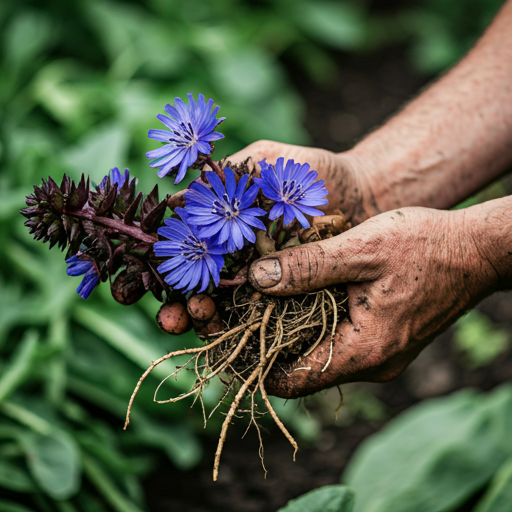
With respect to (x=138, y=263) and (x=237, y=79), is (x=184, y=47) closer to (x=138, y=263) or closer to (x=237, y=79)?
(x=237, y=79)

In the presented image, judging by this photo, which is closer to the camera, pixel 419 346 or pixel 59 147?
pixel 419 346

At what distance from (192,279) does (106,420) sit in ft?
6.64

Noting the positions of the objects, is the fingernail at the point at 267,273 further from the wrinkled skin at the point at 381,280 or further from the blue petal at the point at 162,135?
the blue petal at the point at 162,135

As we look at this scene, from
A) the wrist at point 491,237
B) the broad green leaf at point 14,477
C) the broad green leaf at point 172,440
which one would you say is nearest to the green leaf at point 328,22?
the broad green leaf at point 172,440

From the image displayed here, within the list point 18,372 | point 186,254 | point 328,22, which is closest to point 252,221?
point 186,254

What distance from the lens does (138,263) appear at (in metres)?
1.43

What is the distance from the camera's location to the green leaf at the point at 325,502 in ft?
5.41

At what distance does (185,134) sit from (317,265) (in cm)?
49

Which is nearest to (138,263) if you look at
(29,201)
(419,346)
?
(29,201)

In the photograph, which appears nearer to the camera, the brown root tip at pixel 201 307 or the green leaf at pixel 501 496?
the brown root tip at pixel 201 307

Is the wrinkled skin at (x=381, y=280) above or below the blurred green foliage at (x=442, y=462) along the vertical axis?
above

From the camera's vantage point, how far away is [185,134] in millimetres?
1372

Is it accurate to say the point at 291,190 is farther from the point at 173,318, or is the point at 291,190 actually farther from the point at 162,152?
the point at 173,318

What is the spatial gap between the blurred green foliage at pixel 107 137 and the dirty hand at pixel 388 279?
1.85 ft
